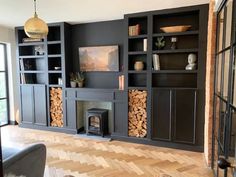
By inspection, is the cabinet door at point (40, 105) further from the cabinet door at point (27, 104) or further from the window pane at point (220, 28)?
the window pane at point (220, 28)

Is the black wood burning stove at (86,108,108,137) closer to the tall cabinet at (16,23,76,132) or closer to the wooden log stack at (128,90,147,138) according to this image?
the tall cabinet at (16,23,76,132)

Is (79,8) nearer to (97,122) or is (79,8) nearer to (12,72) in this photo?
(97,122)

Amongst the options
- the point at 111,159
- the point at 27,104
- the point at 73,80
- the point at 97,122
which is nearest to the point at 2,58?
the point at 27,104

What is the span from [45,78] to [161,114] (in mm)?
2892

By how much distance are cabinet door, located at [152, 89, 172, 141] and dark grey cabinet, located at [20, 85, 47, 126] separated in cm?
264

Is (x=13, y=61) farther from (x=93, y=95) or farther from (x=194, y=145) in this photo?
(x=194, y=145)

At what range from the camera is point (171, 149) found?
12.0ft

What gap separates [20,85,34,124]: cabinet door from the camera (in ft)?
16.0

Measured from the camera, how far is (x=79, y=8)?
3.53m

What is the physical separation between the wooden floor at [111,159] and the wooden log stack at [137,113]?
0.28 meters

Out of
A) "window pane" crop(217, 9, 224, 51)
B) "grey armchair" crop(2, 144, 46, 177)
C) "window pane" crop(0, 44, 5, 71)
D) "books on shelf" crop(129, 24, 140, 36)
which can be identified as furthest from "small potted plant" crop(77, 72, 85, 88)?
"window pane" crop(217, 9, 224, 51)

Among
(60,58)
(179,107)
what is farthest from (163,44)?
(60,58)

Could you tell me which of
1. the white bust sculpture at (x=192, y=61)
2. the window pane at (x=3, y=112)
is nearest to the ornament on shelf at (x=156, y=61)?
the white bust sculpture at (x=192, y=61)

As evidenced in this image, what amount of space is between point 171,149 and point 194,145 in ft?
1.37
